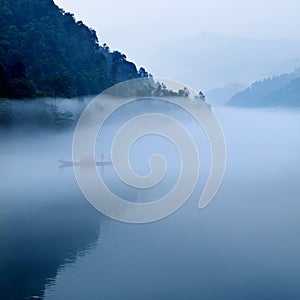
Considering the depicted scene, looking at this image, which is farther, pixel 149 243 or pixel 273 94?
pixel 273 94

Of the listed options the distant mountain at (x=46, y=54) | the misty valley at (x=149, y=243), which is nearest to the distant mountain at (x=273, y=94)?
the distant mountain at (x=46, y=54)

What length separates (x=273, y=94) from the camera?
31.8 m

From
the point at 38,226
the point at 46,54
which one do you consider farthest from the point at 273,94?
the point at 38,226

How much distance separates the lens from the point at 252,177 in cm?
728

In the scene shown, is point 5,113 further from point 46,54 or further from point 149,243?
point 149,243

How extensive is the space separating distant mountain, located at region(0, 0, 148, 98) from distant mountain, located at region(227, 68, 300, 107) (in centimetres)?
1785

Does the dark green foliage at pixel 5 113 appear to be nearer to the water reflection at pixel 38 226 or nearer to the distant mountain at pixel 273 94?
the water reflection at pixel 38 226

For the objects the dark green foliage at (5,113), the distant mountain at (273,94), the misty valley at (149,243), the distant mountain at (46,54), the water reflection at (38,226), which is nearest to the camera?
the misty valley at (149,243)

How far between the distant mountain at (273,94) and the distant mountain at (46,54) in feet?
58.6

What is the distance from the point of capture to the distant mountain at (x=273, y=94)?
30.1 m

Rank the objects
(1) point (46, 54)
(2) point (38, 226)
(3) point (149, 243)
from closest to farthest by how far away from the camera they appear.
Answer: (3) point (149, 243) → (2) point (38, 226) → (1) point (46, 54)

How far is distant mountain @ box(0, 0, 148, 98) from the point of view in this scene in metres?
9.24

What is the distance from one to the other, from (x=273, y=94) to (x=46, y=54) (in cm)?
2287

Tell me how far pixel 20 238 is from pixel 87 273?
3.14ft
